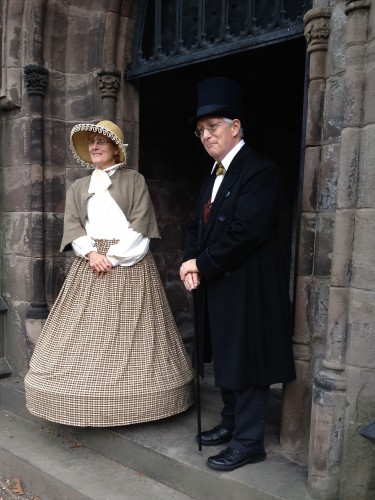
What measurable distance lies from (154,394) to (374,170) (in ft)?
5.66

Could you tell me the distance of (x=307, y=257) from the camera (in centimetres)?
259

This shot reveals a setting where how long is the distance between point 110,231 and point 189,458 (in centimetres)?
133

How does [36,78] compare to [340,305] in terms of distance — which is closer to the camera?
[340,305]

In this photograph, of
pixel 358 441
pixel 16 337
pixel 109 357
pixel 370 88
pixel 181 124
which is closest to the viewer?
pixel 370 88

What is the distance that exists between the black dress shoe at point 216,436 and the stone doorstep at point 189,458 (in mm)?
42

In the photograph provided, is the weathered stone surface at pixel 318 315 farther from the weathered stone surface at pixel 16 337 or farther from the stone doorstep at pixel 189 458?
the weathered stone surface at pixel 16 337

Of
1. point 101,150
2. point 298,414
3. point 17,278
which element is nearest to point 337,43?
point 101,150

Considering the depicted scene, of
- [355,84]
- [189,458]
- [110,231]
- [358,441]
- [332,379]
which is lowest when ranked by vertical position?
[189,458]

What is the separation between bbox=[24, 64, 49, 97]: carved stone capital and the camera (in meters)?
3.73

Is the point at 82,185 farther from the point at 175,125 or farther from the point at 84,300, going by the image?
the point at 175,125

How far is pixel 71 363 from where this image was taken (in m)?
3.03

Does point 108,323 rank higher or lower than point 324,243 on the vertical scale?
lower

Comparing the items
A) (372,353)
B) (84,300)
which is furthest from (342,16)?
(84,300)

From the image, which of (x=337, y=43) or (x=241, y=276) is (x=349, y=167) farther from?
(x=241, y=276)
